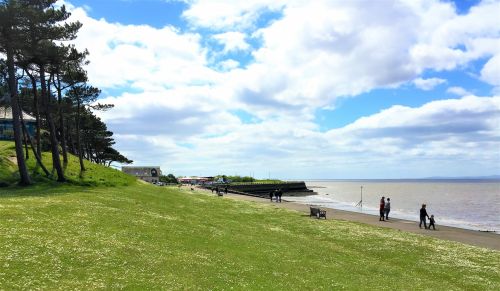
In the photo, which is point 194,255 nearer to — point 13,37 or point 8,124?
point 13,37

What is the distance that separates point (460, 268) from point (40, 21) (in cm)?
3782

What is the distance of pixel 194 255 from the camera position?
17.8m

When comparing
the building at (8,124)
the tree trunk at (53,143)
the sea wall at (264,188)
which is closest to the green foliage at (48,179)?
the tree trunk at (53,143)

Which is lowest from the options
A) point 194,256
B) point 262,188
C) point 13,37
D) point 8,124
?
point 194,256

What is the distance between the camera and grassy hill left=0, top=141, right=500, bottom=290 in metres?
13.6

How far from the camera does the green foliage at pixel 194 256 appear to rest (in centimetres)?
1357

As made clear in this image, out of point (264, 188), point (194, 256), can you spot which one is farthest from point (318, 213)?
point (264, 188)

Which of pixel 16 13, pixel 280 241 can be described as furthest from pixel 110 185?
pixel 280 241

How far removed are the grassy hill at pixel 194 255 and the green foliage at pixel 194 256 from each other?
0.03m

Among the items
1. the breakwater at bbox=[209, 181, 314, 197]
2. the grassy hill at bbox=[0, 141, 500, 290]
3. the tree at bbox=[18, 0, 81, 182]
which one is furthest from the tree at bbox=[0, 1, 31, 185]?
the breakwater at bbox=[209, 181, 314, 197]

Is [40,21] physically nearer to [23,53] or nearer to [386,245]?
[23,53]

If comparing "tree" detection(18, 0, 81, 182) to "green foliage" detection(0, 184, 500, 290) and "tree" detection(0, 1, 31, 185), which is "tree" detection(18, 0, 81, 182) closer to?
"tree" detection(0, 1, 31, 185)

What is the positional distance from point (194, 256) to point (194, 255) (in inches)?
8.1

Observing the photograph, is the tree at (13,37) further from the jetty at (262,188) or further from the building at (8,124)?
the jetty at (262,188)
